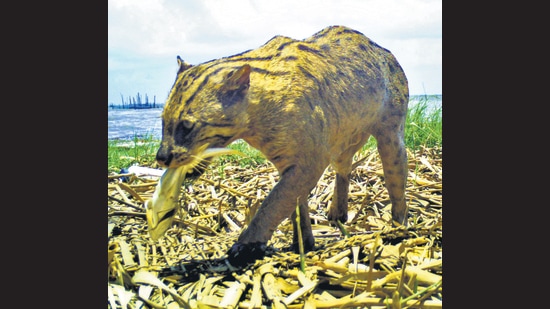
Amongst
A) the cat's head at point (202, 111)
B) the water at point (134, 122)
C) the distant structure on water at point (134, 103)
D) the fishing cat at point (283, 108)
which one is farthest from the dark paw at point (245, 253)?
the distant structure on water at point (134, 103)

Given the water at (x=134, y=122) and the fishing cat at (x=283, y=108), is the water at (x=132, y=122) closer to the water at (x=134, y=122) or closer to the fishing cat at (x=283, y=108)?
the water at (x=134, y=122)

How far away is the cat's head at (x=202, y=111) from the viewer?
2.51 m

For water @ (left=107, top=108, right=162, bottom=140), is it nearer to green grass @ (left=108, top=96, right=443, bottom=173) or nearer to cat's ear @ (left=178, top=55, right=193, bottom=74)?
green grass @ (left=108, top=96, right=443, bottom=173)

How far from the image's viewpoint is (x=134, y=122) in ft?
9.70

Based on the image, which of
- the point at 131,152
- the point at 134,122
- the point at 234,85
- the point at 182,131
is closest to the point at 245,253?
the point at 182,131

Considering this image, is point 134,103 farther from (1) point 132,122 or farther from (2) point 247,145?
(2) point 247,145

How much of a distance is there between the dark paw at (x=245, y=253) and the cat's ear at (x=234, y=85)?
28.7 inches

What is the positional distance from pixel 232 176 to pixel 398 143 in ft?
4.12

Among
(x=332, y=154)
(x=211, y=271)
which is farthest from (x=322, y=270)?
(x=332, y=154)

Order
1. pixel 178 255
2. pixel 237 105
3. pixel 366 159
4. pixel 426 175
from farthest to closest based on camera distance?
1. pixel 366 159
2. pixel 426 175
3. pixel 178 255
4. pixel 237 105

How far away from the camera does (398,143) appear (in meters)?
3.48

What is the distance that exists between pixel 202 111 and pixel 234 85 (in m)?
0.21

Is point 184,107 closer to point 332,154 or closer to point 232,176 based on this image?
point 332,154

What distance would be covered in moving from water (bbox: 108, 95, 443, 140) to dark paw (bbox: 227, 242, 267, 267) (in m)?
0.73
